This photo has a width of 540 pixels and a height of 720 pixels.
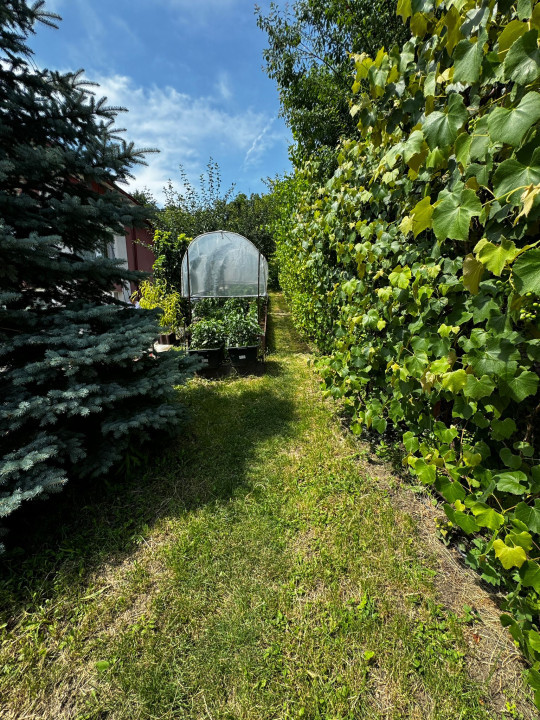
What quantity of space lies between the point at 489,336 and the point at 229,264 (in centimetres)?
470

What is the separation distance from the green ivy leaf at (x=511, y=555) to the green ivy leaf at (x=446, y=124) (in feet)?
4.88

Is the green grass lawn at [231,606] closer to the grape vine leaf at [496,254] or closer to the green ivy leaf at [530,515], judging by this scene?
the green ivy leaf at [530,515]

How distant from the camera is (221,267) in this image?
205 inches

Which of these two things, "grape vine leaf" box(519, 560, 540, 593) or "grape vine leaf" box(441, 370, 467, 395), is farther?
"grape vine leaf" box(441, 370, 467, 395)

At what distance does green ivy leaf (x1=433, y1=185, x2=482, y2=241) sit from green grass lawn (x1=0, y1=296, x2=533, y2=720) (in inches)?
71.9

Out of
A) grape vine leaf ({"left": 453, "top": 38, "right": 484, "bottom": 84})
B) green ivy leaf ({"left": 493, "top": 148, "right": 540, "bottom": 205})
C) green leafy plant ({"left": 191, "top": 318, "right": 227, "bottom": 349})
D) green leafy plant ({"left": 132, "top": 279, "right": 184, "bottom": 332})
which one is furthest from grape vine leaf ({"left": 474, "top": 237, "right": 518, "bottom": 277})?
green leafy plant ({"left": 132, "top": 279, "right": 184, "bottom": 332})

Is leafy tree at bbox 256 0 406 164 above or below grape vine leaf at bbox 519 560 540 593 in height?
above

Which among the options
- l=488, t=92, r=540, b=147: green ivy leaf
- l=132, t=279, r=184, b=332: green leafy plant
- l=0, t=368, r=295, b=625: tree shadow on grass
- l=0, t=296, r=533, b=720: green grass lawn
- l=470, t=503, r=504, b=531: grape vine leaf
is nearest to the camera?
l=488, t=92, r=540, b=147: green ivy leaf

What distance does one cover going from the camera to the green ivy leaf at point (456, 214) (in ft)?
3.30

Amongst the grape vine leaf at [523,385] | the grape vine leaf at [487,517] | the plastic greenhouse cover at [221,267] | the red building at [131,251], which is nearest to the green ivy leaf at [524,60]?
the grape vine leaf at [523,385]

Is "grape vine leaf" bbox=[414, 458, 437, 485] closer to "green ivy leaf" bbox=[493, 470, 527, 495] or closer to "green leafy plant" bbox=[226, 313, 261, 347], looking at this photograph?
"green ivy leaf" bbox=[493, 470, 527, 495]

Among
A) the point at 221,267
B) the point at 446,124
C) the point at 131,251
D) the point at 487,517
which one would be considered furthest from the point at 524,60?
the point at 131,251

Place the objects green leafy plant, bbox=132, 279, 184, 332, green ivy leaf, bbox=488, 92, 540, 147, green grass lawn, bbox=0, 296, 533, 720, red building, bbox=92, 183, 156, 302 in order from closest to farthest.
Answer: green ivy leaf, bbox=488, 92, 540, 147, green grass lawn, bbox=0, 296, 533, 720, green leafy plant, bbox=132, 279, 184, 332, red building, bbox=92, 183, 156, 302

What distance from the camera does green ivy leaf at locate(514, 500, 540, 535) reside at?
1.04 metres
